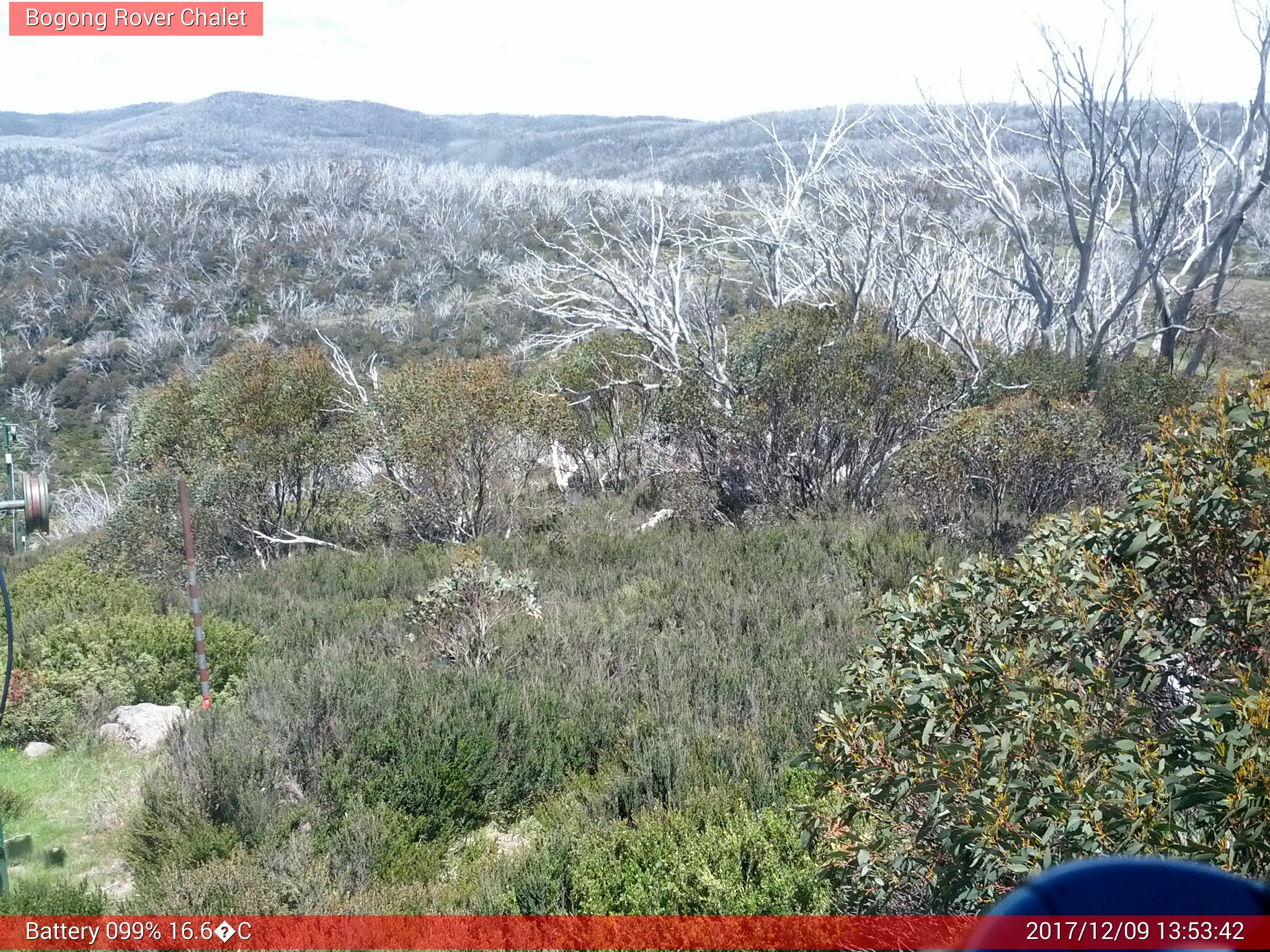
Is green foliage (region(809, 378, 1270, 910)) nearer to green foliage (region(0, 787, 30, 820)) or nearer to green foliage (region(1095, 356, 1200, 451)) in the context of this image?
green foliage (region(0, 787, 30, 820))

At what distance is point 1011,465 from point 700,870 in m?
6.54

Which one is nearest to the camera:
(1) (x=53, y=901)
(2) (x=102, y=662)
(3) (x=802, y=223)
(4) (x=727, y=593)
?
(1) (x=53, y=901)

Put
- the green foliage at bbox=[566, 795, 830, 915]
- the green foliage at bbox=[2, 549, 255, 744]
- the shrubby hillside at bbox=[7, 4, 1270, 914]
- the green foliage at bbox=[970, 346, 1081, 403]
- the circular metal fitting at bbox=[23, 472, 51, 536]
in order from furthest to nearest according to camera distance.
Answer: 1. the green foliage at bbox=[970, 346, 1081, 403]
2. the green foliage at bbox=[2, 549, 255, 744]
3. the circular metal fitting at bbox=[23, 472, 51, 536]
4. the green foliage at bbox=[566, 795, 830, 915]
5. the shrubby hillside at bbox=[7, 4, 1270, 914]

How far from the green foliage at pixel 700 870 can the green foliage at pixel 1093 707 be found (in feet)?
1.02

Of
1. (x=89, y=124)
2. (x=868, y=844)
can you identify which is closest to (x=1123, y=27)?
(x=868, y=844)

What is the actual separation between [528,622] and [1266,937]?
280 inches

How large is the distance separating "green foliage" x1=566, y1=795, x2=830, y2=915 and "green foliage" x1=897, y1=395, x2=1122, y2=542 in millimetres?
5758

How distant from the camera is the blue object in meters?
0.62

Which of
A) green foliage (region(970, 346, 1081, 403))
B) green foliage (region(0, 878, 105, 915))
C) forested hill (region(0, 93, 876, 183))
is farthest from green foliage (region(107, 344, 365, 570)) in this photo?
forested hill (region(0, 93, 876, 183))

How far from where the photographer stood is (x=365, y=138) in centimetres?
9794

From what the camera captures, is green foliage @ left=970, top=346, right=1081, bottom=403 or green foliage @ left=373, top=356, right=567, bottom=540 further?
green foliage @ left=373, top=356, right=567, bottom=540

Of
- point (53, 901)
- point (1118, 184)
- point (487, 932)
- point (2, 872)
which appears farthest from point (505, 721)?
point (1118, 184)

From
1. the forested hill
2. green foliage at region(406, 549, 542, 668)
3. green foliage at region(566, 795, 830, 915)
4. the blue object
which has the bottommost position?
green foliage at region(406, 549, 542, 668)

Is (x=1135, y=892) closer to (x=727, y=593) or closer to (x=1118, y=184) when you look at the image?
(x=727, y=593)
